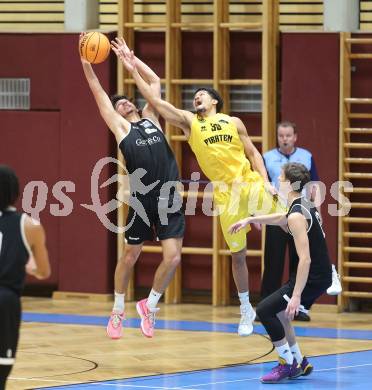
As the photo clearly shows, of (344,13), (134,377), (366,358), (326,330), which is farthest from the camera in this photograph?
(344,13)

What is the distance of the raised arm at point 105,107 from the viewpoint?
9.71 metres

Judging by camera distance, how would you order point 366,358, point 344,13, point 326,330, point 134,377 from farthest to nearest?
point 344,13 → point 326,330 → point 366,358 → point 134,377

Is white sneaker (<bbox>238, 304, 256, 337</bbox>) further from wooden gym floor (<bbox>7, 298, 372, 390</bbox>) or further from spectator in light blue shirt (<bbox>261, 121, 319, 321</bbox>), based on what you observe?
spectator in light blue shirt (<bbox>261, 121, 319, 321</bbox>)

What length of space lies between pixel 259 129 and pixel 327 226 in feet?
4.46

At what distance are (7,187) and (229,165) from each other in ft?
14.4

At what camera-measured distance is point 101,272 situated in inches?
535

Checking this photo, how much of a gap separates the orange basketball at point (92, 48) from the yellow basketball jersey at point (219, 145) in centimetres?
99

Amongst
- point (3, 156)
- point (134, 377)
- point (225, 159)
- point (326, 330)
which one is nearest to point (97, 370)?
point (134, 377)

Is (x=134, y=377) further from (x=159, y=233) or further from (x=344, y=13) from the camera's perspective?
(x=344, y=13)

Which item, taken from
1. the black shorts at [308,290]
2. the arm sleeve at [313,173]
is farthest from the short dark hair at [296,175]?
the arm sleeve at [313,173]

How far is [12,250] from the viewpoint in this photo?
236 inches

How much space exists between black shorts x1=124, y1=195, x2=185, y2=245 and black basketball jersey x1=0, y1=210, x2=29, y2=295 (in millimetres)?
3734

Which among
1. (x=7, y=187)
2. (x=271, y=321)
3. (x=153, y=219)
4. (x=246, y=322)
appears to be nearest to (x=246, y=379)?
(x=271, y=321)

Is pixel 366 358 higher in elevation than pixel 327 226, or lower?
lower
